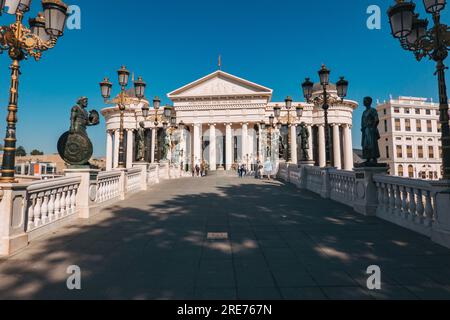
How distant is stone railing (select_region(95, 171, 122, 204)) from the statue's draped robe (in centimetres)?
908

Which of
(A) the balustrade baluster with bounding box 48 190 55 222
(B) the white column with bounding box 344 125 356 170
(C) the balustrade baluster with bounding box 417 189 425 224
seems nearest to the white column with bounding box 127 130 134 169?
(B) the white column with bounding box 344 125 356 170

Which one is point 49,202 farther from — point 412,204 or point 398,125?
point 398,125

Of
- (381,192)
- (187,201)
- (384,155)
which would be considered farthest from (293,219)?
(384,155)

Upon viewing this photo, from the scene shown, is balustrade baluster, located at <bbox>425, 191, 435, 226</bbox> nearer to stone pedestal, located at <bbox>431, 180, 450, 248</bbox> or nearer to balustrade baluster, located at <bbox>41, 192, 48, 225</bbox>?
stone pedestal, located at <bbox>431, 180, 450, 248</bbox>

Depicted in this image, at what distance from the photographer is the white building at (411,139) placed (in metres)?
65.4

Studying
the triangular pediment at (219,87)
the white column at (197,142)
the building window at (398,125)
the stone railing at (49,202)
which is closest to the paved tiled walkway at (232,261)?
the stone railing at (49,202)

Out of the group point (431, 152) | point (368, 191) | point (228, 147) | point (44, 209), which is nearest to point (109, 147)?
point (228, 147)

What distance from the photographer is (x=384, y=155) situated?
69.1m

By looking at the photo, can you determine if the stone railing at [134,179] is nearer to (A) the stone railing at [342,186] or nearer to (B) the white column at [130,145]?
(A) the stone railing at [342,186]

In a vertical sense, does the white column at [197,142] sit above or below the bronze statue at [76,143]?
above

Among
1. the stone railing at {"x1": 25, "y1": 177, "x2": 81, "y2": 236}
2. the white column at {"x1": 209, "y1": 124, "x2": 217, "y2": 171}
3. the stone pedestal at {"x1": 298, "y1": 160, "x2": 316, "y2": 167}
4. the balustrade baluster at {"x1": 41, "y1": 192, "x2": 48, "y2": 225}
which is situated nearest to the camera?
the stone railing at {"x1": 25, "y1": 177, "x2": 81, "y2": 236}

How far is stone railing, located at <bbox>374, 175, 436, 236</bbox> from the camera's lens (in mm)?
5566

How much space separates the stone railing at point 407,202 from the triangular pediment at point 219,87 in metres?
44.2

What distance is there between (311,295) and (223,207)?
20.3 ft
